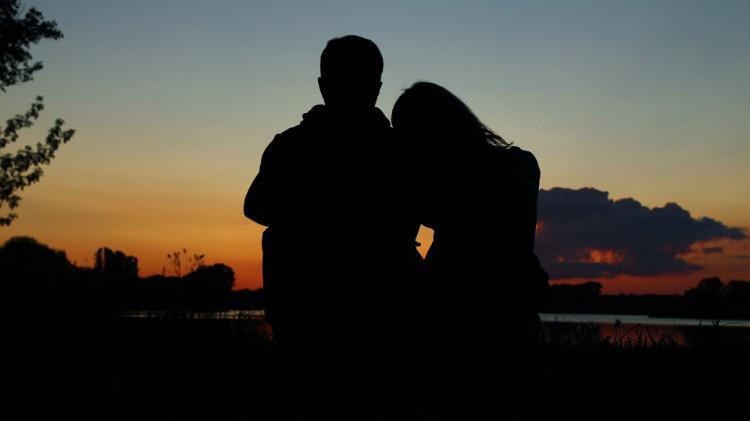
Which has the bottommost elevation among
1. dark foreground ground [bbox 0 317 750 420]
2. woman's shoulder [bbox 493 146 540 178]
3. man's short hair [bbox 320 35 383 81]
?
dark foreground ground [bbox 0 317 750 420]

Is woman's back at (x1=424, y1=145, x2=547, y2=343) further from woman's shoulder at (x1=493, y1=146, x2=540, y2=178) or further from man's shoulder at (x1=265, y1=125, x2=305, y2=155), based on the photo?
man's shoulder at (x1=265, y1=125, x2=305, y2=155)

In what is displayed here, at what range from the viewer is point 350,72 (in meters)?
3.87

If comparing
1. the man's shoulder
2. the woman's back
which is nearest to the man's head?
the man's shoulder

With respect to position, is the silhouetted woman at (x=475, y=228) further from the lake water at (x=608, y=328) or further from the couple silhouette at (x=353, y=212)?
the lake water at (x=608, y=328)

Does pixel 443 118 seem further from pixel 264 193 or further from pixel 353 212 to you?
pixel 264 193

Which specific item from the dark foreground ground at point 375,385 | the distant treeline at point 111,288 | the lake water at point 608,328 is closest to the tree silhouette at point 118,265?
the distant treeline at point 111,288

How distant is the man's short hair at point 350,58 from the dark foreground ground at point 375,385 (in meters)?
1.70

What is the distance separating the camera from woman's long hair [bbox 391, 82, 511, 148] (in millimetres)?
4418

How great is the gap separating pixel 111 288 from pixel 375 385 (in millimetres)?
11130

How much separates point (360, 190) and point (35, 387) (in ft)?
8.69

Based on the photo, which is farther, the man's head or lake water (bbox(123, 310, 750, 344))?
lake water (bbox(123, 310, 750, 344))

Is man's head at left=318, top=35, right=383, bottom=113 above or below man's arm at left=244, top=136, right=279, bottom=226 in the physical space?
above

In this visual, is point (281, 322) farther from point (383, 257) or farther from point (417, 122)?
point (417, 122)

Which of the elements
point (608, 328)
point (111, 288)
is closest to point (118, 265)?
point (111, 288)
